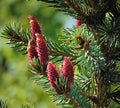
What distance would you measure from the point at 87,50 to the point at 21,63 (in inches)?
244

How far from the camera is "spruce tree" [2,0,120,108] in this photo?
5.83 ft

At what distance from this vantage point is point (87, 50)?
179 centimetres

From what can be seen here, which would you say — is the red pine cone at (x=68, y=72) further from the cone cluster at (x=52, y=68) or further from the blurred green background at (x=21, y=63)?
the blurred green background at (x=21, y=63)

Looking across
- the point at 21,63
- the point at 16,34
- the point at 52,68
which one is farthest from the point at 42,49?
the point at 21,63

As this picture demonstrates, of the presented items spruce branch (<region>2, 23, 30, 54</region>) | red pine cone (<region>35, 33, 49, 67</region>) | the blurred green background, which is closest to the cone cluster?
red pine cone (<region>35, 33, 49, 67</region>)

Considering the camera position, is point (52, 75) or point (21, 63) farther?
point (21, 63)

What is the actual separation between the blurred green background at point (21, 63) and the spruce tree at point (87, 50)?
3789 millimetres

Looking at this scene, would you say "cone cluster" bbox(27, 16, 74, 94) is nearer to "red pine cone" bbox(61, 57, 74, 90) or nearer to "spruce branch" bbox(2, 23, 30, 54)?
"red pine cone" bbox(61, 57, 74, 90)

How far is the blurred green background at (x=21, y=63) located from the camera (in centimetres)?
725

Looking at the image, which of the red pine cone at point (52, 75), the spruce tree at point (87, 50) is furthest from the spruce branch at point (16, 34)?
the red pine cone at point (52, 75)

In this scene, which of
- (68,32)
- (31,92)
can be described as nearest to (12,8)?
(31,92)

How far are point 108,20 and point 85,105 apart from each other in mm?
312

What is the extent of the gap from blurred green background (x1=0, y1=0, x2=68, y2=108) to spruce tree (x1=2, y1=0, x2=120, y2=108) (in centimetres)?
379

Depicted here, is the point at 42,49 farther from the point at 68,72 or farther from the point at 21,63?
the point at 21,63
